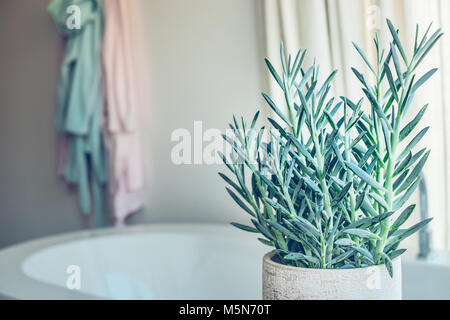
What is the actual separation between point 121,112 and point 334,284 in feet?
3.89

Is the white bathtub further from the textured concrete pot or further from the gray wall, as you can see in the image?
the textured concrete pot

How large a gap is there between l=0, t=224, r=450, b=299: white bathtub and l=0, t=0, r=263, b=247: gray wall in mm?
74

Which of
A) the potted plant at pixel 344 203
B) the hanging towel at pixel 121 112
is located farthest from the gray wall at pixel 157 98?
the potted plant at pixel 344 203

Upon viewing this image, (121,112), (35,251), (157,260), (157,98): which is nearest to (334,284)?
(35,251)

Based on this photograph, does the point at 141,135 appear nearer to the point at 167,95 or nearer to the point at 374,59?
the point at 167,95

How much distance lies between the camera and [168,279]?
1.26 meters

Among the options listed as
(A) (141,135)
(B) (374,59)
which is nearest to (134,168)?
(A) (141,135)

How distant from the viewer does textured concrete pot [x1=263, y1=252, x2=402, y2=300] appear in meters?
0.36

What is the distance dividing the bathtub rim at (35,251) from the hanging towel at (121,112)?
150 millimetres

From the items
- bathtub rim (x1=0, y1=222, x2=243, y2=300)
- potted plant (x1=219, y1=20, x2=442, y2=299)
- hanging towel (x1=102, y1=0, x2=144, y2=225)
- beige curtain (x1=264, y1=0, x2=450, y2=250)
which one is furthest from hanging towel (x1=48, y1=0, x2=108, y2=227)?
potted plant (x1=219, y1=20, x2=442, y2=299)

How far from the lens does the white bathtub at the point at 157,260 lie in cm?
109

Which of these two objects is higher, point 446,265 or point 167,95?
point 167,95
